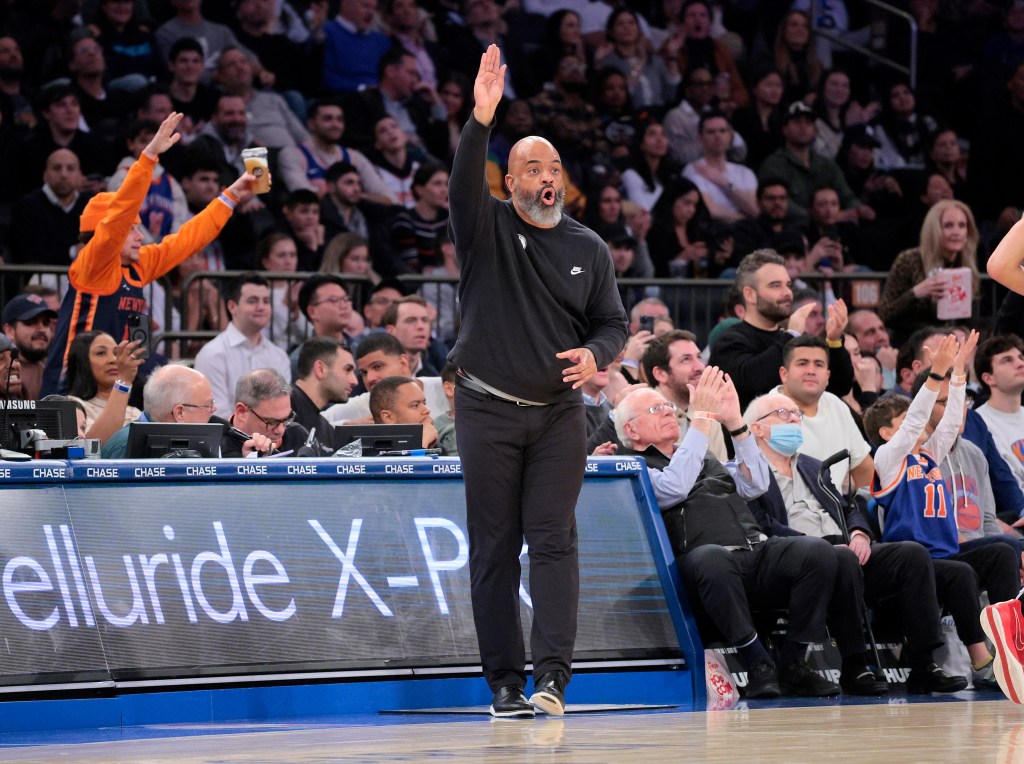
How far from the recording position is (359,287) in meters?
10.9

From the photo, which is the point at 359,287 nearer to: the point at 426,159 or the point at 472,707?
the point at 426,159

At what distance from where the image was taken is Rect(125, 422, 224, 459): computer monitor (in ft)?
21.7

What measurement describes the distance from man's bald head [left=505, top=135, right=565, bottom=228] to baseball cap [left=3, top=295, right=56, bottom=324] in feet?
14.7

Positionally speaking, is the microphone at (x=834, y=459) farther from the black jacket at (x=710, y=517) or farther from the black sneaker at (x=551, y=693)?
the black sneaker at (x=551, y=693)

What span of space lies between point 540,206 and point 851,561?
99.8 inches

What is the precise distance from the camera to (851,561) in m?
7.26

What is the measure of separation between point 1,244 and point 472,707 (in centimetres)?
643

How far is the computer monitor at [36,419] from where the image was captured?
6492mm

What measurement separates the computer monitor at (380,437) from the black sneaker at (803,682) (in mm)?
1896

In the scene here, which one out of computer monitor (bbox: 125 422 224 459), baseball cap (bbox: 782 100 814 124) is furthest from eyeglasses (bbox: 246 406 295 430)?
baseball cap (bbox: 782 100 814 124)

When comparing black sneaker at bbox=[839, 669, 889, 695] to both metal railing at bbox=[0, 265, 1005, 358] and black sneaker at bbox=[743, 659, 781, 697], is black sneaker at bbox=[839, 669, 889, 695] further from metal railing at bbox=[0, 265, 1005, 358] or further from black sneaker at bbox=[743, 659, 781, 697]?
metal railing at bbox=[0, 265, 1005, 358]

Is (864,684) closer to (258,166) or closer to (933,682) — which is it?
(933,682)

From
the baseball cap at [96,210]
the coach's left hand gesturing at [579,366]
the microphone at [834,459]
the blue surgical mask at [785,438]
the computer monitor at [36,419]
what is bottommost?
the microphone at [834,459]

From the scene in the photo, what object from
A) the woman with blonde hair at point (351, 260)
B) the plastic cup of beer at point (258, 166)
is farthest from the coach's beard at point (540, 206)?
the woman with blonde hair at point (351, 260)
